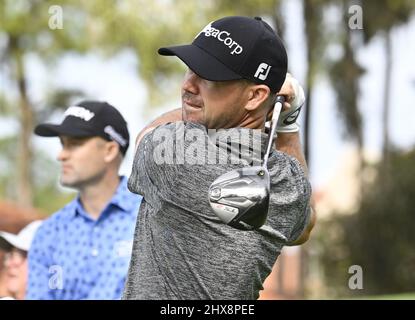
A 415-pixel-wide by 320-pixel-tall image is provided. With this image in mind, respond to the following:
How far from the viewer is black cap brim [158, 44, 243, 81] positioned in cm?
262

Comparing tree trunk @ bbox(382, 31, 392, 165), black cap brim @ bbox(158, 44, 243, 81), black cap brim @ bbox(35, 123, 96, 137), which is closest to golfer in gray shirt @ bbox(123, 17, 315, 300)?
black cap brim @ bbox(158, 44, 243, 81)

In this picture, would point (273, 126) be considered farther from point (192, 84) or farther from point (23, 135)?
point (23, 135)

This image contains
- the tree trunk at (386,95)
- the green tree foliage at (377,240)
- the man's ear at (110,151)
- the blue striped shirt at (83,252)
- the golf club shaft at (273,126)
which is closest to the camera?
the golf club shaft at (273,126)

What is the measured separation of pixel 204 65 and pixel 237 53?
10 cm

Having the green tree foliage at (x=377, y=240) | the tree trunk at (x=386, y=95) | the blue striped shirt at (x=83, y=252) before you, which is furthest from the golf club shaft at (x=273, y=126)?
the tree trunk at (x=386, y=95)

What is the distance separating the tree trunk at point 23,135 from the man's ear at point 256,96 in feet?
51.9

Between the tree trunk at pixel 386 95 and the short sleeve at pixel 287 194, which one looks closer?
the short sleeve at pixel 287 194

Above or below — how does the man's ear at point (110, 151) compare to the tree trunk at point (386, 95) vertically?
below

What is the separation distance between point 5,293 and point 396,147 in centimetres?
1468

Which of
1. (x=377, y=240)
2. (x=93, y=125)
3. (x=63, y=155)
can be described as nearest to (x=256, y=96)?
(x=93, y=125)

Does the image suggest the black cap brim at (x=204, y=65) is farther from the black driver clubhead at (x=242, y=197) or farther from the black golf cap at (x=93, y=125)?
the black golf cap at (x=93, y=125)

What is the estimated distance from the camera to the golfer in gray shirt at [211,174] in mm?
2602

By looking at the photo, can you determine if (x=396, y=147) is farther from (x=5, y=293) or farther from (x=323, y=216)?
(x=5, y=293)

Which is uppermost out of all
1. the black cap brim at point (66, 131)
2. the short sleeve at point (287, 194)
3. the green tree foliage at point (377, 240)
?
the black cap brim at point (66, 131)
